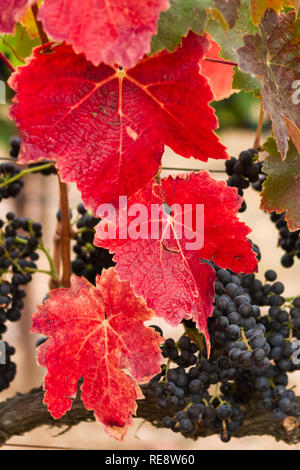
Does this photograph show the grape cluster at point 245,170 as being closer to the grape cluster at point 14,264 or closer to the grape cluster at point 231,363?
the grape cluster at point 231,363

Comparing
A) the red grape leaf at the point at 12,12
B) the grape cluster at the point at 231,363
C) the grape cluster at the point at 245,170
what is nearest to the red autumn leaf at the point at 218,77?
the grape cluster at the point at 245,170

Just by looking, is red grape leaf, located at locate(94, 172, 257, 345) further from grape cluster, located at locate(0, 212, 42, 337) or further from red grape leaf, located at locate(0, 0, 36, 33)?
grape cluster, located at locate(0, 212, 42, 337)

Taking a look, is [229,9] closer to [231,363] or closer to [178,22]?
[178,22]

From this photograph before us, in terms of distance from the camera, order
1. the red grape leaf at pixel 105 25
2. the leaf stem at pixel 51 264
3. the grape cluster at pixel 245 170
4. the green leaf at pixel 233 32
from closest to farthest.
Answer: the red grape leaf at pixel 105 25 → the green leaf at pixel 233 32 → the grape cluster at pixel 245 170 → the leaf stem at pixel 51 264

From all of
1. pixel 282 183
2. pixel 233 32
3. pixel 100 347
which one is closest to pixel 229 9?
pixel 233 32

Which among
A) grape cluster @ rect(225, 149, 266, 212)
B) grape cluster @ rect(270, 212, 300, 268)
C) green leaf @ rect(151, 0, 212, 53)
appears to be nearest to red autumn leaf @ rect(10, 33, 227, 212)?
green leaf @ rect(151, 0, 212, 53)
